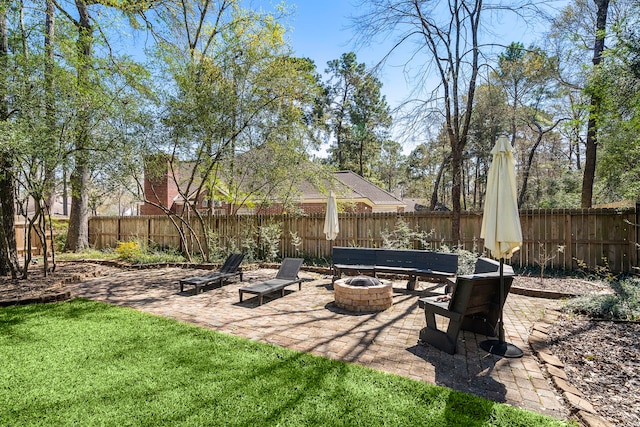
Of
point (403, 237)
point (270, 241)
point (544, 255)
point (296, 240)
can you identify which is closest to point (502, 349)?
point (403, 237)

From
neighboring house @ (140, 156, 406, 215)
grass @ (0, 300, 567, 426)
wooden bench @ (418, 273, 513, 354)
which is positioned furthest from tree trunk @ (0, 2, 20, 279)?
wooden bench @ (418, 273, 513, 354)

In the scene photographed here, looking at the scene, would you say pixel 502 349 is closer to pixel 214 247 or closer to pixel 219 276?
pixel 219 276

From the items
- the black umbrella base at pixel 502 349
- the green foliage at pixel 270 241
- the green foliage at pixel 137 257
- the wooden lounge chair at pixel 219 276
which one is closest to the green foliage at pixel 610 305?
the black umbrella base at pixel 502 349

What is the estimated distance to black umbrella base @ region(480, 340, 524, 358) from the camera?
384 centimetres

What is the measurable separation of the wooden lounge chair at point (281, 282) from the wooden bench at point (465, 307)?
3171 mm

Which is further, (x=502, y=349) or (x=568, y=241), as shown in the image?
(x=568, y=241)

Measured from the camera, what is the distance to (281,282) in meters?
6.98

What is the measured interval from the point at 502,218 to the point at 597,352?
6.62ft

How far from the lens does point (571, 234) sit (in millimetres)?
9016

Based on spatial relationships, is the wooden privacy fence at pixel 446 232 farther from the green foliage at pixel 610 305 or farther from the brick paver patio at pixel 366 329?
the brick paver patio at pixel 366 329

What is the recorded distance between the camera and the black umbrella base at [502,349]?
3.84m

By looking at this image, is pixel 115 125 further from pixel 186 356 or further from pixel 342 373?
pixel 342 373

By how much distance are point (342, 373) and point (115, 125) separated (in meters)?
8.54

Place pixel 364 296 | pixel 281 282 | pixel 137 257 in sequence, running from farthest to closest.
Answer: pixel 137 257 < pixel 281 282 < pixel 364 296
